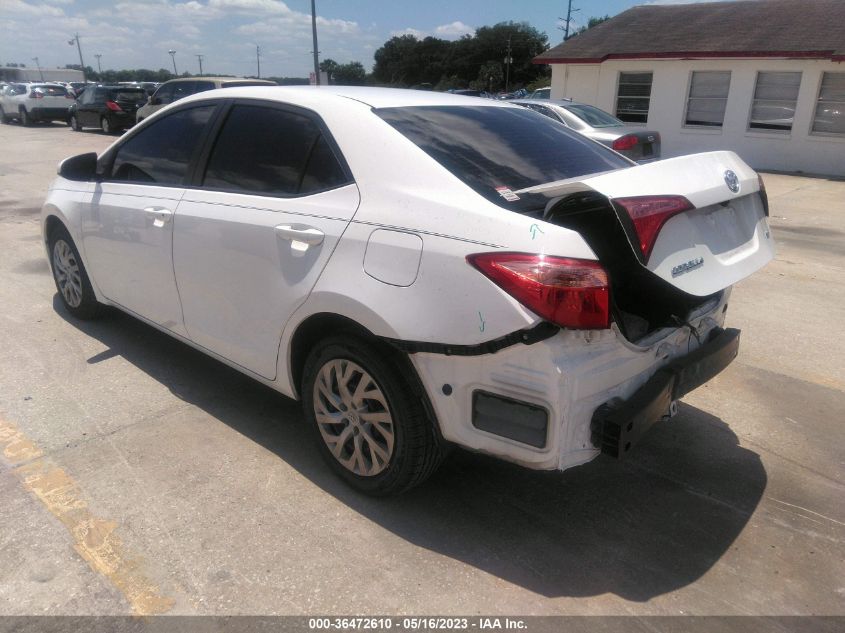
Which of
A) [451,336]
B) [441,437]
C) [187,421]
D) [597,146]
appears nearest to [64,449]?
[187,421]

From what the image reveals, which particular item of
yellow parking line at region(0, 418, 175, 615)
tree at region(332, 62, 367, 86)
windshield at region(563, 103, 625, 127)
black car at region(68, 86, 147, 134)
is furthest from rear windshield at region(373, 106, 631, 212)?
tree at region(332, 62, 367, 86)

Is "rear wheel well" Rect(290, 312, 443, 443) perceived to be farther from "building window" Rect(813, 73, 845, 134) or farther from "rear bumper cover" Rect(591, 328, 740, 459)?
"building window" Rect(813, 73, 845, 134)

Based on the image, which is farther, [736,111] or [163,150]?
[736,111]

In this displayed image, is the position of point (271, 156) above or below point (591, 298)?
above

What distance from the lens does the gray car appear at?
35.4 feet

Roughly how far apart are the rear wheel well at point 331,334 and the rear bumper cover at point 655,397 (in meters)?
0.64

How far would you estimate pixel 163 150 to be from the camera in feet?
12.8

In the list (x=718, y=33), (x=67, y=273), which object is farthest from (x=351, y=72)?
(x=67, y=273)

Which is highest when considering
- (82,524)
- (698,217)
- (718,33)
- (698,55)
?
(718,33)

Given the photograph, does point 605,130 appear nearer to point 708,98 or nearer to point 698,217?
point 708,98

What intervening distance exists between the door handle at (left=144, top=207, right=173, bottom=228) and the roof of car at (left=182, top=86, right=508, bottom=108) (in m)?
0.69

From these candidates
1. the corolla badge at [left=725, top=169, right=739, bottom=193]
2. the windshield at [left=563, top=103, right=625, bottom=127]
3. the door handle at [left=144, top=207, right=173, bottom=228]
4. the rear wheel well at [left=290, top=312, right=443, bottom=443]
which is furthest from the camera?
the windshield at [left=563, top=103, right=625, bottom=127]

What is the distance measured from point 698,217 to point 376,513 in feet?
5.94

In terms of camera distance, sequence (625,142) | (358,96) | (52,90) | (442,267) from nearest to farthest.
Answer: (442,267), (358,96), (625,142), (52,90)
